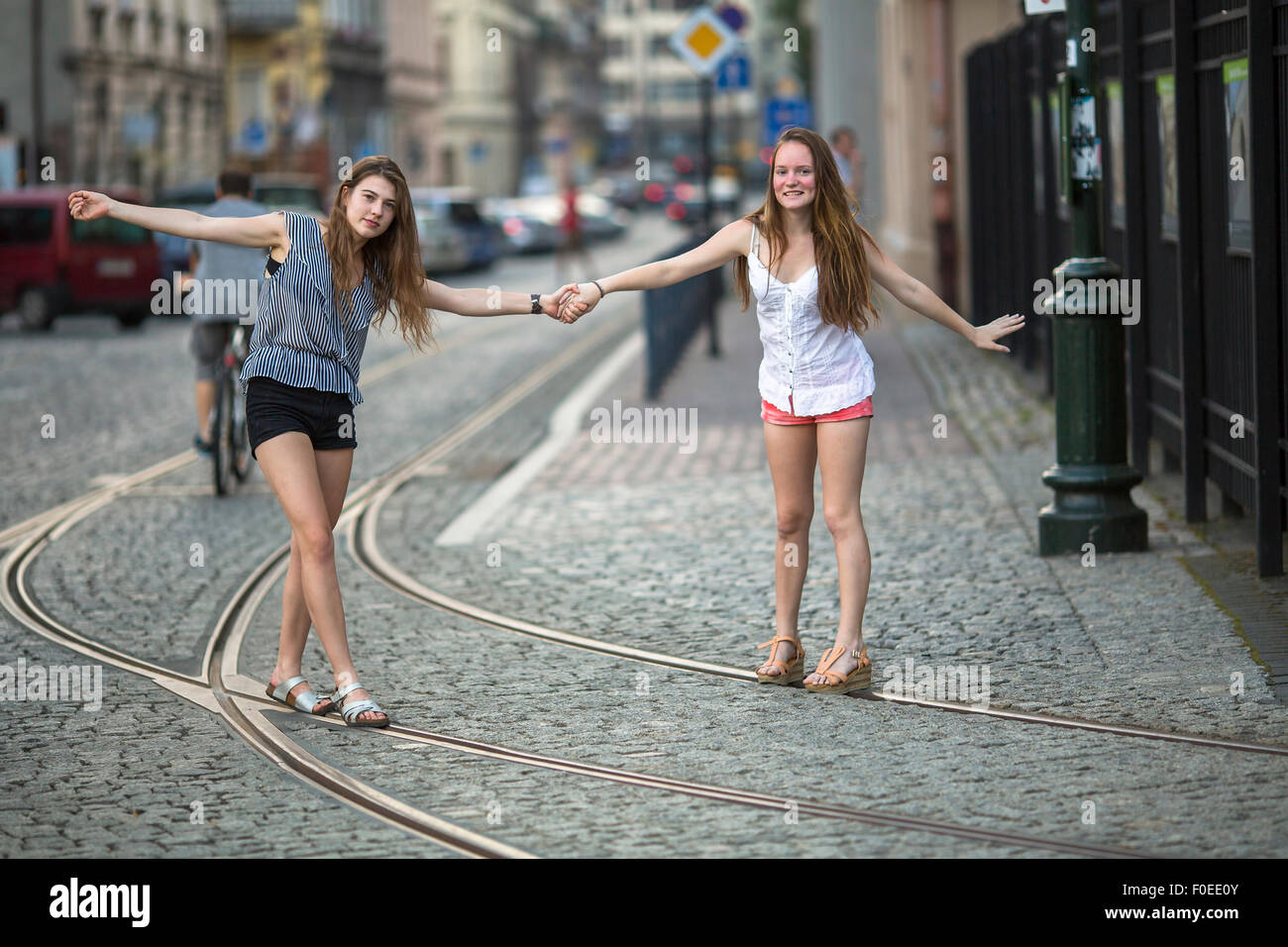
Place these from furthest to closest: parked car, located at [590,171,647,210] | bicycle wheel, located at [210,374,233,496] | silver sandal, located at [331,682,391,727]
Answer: parked car, located at [590,171,647,210] < bicycle wheel, located at [210,374,233,496] < silver sandal, located at [331,682,391,727]

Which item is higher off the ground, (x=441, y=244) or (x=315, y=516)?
(x=441, y=244)

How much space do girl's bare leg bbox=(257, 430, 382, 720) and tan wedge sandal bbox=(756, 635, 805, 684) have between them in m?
1.32

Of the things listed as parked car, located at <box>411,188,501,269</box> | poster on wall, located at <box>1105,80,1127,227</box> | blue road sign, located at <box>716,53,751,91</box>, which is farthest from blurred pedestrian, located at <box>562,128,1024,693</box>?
parked car, located at <box>411,188,501,269</box>

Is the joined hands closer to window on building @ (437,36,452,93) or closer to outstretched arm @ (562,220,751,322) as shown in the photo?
outstretched arm @ (562,220,751,322)

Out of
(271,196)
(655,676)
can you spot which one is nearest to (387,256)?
(655,676)

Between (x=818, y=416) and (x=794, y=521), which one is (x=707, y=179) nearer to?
(x=794, y=521)

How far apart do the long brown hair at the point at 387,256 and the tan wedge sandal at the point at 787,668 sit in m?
1.54

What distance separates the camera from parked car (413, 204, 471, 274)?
36719 millimetres

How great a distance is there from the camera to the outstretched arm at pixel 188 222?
6.01m

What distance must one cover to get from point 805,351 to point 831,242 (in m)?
0.37

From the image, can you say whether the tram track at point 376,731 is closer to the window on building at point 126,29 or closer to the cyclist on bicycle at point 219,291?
the cyclist on bicycle at point 219,291

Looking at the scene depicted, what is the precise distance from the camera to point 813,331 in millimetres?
6488

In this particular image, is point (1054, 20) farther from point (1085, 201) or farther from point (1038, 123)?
point (1085, 201)
